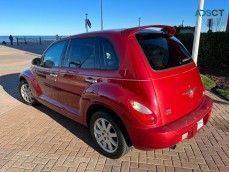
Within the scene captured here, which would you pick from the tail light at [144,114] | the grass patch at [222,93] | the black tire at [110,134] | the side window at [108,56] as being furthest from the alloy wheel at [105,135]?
Answer: the grass patch at [222,93]

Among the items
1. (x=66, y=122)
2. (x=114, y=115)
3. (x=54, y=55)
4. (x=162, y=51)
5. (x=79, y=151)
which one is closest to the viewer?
(x=114, y=115)

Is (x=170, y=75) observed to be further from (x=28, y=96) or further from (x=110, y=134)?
(x=28, y=96)

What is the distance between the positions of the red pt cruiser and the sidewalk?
11.3 inches

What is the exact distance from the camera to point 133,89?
2682 mm

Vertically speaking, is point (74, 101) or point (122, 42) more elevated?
point (122, 42)

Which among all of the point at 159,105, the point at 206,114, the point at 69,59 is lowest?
the point at 206,114

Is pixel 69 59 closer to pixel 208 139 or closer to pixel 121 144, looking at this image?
pixel 121 144

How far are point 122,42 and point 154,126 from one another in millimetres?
1114

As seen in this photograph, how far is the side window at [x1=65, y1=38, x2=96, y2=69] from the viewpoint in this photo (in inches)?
131

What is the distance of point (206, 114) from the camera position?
10.5 ft

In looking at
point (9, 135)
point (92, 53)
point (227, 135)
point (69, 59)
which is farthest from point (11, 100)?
point (227, 135)

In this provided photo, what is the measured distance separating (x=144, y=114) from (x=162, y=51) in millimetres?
976

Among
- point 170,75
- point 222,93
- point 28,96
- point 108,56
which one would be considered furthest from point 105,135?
point 222,93

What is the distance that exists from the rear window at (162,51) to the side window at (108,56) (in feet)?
1.24
